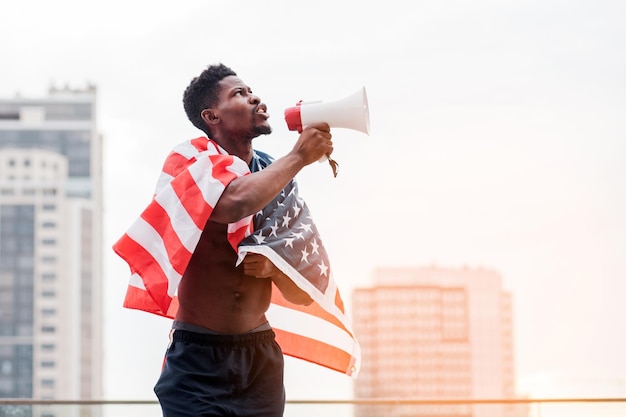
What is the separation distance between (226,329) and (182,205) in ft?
0.77

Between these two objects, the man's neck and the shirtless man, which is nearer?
the shirtless man

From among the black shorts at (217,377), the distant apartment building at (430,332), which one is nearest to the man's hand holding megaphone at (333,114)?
the black shorts at (217,377)

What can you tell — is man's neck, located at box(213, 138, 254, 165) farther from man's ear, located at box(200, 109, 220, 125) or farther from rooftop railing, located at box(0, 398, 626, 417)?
rooftop railing, located at box(0, 398, 626, 417)

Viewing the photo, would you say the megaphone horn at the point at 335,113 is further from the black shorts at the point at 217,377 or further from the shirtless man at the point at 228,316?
the black shorts at the point at 217,377

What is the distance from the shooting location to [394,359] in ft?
233

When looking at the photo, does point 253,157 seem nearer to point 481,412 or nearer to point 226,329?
point 226,329

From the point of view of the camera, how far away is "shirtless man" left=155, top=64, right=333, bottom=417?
71.2 inches

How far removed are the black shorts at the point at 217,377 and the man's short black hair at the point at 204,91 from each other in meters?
0.38

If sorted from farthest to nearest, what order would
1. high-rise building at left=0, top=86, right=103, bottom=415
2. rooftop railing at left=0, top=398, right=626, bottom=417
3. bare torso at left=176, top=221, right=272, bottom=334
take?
high-rise building at left=0, top=86, right=103, bottom=415
rooftop railing at left=0, top=398, right=626, bottom=417
bare torso at left=176, top=221, right=272, bottom=334

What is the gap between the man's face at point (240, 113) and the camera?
1.90m

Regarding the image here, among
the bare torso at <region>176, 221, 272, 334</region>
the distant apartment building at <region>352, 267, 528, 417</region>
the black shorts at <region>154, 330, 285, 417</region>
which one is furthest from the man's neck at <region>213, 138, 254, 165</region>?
the distant apartment building at <region>352, 267, 528, 417</region>

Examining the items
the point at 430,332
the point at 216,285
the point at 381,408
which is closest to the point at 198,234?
the point at 216,285

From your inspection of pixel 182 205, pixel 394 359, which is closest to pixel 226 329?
pixel 182 205

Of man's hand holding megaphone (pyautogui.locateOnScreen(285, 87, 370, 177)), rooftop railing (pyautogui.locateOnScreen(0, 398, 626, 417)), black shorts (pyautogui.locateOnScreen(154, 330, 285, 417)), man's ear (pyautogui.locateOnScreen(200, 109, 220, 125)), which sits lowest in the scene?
rooftop railing (pyautogui.locateOnScreen(0, 398, 626, 417))
